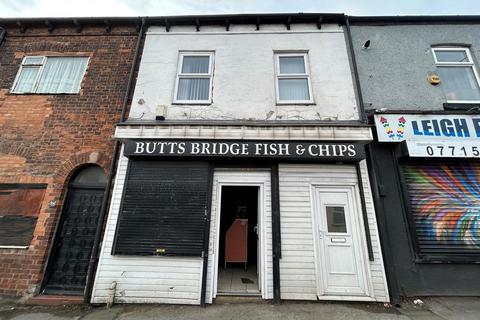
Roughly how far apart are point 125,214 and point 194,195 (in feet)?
5.08

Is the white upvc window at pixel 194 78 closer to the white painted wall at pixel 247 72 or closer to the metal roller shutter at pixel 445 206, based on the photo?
the white painted wall at pixel 247 72

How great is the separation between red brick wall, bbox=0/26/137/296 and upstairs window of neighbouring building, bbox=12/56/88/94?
0.19 meters

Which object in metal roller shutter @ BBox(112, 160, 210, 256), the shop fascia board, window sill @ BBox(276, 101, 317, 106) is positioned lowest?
metal roller shutter @ BBox(112, 160, 210, 256)

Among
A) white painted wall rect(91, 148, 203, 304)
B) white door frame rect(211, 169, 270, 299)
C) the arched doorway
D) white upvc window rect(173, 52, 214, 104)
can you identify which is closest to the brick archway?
the arched doorway

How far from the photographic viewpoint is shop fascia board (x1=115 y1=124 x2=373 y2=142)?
5.17 meters

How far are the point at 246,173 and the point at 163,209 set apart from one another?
79.5 inches

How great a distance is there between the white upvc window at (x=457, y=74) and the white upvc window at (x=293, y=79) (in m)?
3.62

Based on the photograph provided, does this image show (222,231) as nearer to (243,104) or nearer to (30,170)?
(243,104)

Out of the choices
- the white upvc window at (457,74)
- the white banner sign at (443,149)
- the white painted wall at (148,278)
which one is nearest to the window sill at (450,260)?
the white banner sign at (443,149)

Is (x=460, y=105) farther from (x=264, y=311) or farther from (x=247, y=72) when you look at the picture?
(x=264, y=311)

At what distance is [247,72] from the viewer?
20.2 ft

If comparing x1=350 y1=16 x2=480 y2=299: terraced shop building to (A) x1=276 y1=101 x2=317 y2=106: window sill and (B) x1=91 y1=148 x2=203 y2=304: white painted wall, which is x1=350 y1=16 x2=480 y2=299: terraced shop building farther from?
(B) x1=91 y1=148 x2=203 y2=304: white painted wall

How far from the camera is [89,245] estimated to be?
5207 mm

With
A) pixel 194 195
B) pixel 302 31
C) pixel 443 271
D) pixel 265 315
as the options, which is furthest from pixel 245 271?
pixel 302 31
